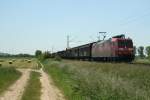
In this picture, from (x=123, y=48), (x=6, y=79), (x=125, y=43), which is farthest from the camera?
(x=125, y=43)

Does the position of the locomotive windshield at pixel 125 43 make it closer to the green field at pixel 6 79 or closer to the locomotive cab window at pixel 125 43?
the locomotive cab window at pixel 125 43

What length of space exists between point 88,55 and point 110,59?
20.5 metres

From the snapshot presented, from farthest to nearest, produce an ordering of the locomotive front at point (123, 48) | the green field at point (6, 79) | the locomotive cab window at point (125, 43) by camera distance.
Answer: the locomotive cab window at point (125, 43)
the locomotive front at point (123, 48)
the green field at point (6, 79)

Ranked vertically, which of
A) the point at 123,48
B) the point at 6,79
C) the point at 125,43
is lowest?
the point at 6,79

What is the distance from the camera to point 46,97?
26016 mm

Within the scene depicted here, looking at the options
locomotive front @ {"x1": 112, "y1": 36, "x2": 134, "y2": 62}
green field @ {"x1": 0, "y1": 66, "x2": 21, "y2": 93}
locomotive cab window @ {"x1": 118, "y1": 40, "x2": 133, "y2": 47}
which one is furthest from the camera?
locomotive cab window @ {"x1": 118, "y1": 40, "x2": 133, "y2": 47}

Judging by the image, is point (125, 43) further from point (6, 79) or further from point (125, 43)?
point (6, 79)

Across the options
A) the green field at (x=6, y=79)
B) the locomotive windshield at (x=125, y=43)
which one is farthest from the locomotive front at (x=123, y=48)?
A: the green field at (x=6, y=79)

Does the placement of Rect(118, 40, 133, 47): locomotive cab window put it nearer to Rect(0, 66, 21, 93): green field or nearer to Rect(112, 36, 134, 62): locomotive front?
Rect(112, 36, 134, 62): locomotive front

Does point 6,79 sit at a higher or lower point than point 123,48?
lower

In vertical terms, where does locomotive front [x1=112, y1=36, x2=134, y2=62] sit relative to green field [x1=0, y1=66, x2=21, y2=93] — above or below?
above

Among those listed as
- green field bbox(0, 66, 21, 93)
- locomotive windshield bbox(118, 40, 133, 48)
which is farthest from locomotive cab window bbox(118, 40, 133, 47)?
green field bbox(0, 66, 21, 93)

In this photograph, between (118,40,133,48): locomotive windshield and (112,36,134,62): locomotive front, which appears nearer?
(112,36,134,62): locomotive front

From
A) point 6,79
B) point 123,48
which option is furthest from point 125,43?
point 6,79
